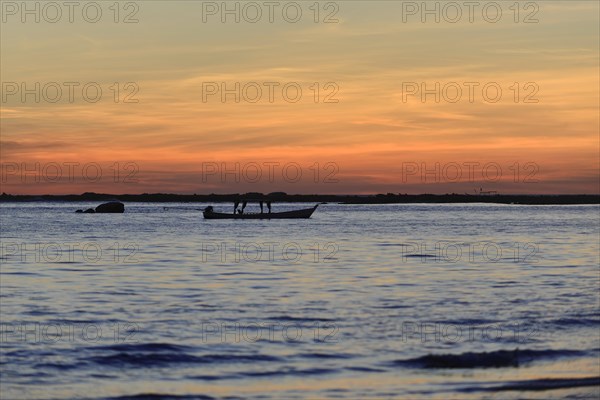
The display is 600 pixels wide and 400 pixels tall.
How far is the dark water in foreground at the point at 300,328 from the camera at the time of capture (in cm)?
1753

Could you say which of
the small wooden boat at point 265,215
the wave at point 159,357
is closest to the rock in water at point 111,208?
the small wooden boat at point 265,215

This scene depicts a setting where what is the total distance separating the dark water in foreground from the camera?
17.5 meters

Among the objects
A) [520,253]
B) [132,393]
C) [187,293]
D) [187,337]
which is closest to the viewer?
[132,393]

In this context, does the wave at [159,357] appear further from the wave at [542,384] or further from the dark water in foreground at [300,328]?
the wave at [542,384]

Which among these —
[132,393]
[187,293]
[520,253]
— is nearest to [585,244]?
[520,253]

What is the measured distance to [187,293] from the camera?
108 feet

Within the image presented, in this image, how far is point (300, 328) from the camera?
24.4m

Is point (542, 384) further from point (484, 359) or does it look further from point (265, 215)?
point (265, 215)

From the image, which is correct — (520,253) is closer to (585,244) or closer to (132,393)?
(585,244)

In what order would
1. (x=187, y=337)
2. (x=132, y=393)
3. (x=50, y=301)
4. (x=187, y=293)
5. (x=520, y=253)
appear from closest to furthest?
(x=132, y=393)
(x=187, y=337)
(x=50, y=301)
(x=187, y=293)
(x=520, y=253)

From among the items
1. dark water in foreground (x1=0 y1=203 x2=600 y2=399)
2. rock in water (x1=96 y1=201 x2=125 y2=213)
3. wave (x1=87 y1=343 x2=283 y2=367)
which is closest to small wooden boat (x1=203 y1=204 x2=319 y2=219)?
rock in water (x1=96 y1=201 x2=125 y2=213)

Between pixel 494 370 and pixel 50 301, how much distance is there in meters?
17.0

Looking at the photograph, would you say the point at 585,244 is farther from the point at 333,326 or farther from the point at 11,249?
the point at 333,326

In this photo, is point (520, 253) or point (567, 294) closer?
point (567, 294)
